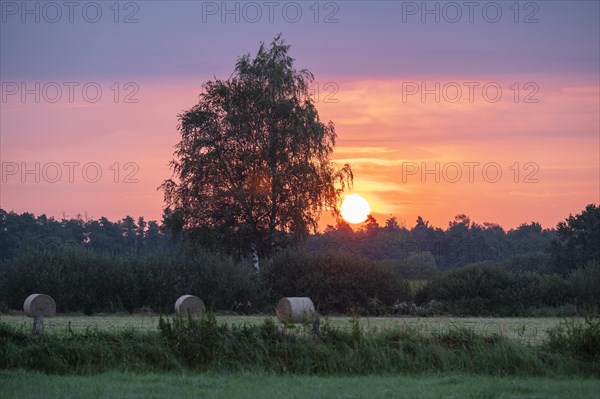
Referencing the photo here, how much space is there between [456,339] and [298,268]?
22.6 m

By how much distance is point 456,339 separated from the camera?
18.7m

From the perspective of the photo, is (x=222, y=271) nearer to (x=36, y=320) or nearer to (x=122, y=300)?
(x=122, y=300)

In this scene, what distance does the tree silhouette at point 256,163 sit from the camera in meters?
46.9

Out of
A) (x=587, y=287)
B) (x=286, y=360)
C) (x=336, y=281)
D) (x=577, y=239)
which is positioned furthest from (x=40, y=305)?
(x=577, y=239)

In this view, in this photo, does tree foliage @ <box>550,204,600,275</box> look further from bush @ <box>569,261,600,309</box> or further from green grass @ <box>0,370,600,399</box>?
green grass @ <box>0,370,600,399</box>

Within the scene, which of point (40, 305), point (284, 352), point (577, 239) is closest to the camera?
point (284, 352)

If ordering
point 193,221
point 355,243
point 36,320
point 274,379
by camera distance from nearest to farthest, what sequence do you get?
point 274,379 → point 36,320 → point 193,221 → point 355,243

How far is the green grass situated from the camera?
48.4ft

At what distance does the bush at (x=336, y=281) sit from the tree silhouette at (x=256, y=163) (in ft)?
18.6

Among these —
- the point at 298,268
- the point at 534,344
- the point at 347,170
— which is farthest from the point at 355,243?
the point at 534,344

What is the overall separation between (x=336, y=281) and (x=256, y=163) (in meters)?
10.4

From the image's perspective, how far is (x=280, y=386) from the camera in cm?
1560

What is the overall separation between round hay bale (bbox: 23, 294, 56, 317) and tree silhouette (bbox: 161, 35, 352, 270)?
12673 millimetres

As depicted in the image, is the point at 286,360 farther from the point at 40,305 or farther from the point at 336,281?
the point at 336,281
